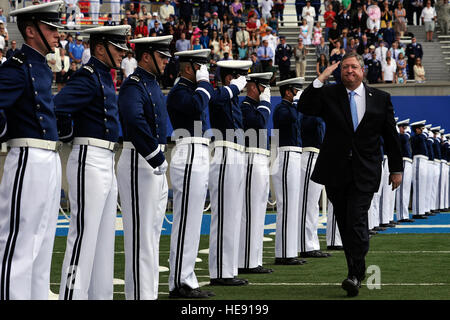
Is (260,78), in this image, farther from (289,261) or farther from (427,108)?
(427,108)

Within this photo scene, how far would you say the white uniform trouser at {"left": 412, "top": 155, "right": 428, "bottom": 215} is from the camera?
20.3 metres

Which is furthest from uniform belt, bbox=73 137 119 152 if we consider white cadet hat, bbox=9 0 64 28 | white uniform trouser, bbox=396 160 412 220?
white uniform trouser, bbox=396 160 412 220

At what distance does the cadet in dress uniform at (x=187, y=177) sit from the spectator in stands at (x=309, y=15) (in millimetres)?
22061

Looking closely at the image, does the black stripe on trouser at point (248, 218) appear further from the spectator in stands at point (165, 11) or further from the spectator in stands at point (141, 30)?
the spectator in stands at point (165, 11)

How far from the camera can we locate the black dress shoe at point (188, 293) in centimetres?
768

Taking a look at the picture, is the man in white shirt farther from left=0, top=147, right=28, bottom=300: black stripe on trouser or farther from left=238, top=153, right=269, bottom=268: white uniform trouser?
left=0, top=147, right=28, bottom=300: black stripe on trouser

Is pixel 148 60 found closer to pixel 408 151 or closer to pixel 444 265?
pixel 444 265

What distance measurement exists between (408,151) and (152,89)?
1251cm

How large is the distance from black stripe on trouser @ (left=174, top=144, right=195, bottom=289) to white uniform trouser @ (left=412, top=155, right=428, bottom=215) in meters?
13.1

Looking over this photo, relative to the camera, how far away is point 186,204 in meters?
7.86

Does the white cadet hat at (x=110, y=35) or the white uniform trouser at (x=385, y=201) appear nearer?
the white cadet hat at (x=110, y=35)

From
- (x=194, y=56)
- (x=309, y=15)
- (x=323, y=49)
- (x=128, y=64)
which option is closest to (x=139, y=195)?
(x=194, y=56)

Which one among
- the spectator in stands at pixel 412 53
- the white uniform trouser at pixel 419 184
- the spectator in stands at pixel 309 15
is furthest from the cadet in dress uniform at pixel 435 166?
the spectator in stands at pixel 309 15

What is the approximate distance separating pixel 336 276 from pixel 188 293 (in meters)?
2.08
